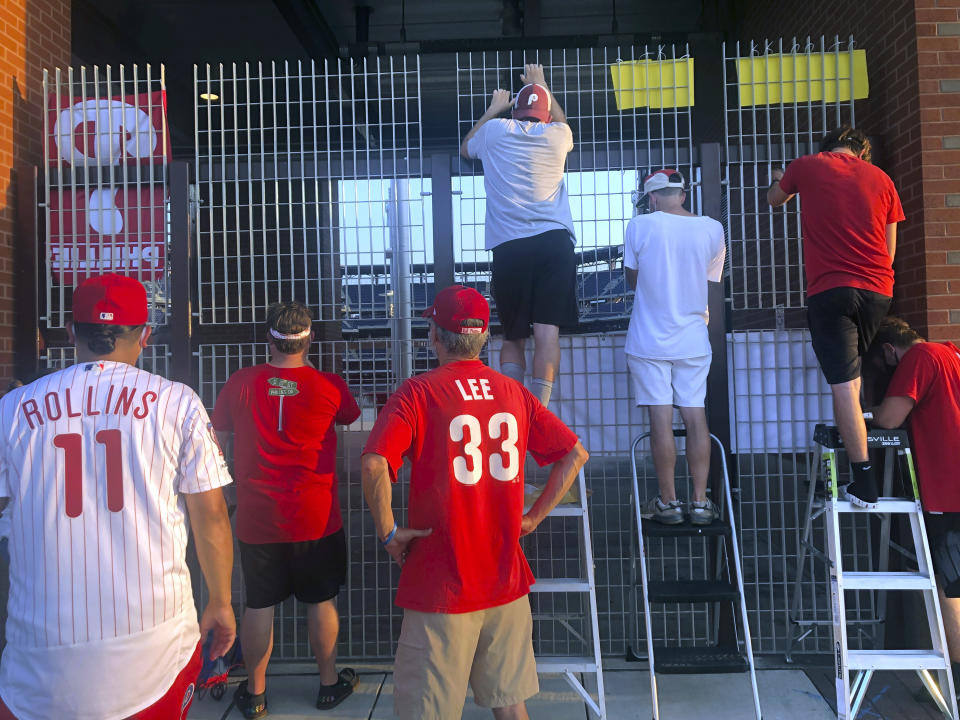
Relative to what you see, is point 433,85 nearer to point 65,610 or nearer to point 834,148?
point 834,148

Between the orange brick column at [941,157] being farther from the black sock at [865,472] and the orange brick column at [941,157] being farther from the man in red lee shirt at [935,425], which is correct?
the black sock at [865,472]

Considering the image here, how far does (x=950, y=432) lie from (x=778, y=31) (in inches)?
187

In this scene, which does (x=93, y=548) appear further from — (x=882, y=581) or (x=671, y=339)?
(x=882, y=581)

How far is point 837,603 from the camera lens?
3305 mm

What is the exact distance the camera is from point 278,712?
147 inches

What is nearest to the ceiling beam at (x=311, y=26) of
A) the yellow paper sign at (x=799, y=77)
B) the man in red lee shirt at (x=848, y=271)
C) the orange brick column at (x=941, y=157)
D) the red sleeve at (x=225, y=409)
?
the yellow paper sign at (x=799, y=77)

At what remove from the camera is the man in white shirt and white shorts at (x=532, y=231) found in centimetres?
383

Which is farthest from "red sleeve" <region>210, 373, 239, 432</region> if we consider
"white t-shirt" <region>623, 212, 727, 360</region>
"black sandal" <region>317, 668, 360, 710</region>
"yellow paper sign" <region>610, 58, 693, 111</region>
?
"yellow paper sign" <region>610, 58, 693, 111</region>

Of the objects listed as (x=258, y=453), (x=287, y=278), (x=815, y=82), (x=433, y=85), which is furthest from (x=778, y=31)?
(x=258, y=453)

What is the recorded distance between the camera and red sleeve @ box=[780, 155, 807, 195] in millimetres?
3666

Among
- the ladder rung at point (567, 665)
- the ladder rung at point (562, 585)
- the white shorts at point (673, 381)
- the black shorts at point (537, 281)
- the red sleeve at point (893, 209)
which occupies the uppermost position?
the red sleeve at point (893, 209)

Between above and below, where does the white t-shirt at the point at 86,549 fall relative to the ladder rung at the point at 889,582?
above

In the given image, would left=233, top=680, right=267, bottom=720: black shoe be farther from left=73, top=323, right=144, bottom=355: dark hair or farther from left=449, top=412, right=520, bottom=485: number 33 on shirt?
left=73, top=323, right=144, bottom=355: dark hair

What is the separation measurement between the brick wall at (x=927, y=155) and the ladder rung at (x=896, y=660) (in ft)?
5.87
